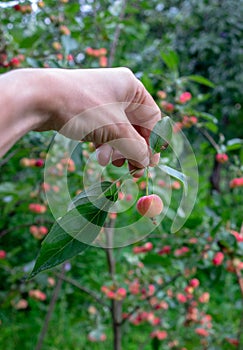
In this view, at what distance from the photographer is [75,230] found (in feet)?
1.68

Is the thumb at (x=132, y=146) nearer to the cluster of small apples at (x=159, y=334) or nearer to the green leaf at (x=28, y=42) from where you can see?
the green leaf at (x=28, y=42)

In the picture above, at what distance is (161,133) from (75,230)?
128 mm

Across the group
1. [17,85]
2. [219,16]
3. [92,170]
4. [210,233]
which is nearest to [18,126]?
[17,85]

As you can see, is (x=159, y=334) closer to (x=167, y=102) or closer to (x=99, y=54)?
(x=167, y=102)

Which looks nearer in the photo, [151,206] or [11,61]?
[151,206]

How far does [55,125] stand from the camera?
0.53 meters

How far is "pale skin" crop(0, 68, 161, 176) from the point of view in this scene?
Result: 0.46m

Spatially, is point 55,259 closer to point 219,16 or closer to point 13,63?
point 13,63

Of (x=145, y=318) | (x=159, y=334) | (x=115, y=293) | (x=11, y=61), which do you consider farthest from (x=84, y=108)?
(x=159, y=334)

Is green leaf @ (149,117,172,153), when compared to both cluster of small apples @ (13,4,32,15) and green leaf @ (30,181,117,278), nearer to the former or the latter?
green leaf @ (30,181,117,278)

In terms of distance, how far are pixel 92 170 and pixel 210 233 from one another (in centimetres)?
42

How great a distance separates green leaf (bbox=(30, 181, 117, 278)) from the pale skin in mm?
60


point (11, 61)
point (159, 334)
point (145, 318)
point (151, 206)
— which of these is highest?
point (151, 206)

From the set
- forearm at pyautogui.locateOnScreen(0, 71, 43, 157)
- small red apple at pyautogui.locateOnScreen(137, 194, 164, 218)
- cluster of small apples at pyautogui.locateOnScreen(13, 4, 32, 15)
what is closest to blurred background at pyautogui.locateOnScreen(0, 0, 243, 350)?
cluster of small apples at pyautogui.locateOnScreen(13, 4, 32, 15)
